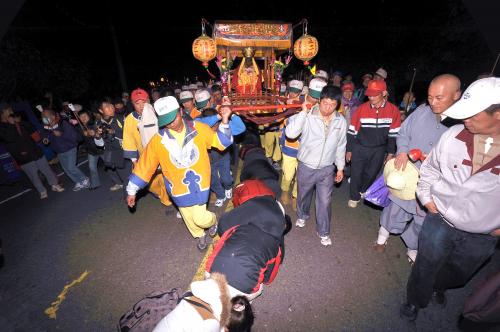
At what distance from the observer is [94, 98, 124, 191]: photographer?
5234mm

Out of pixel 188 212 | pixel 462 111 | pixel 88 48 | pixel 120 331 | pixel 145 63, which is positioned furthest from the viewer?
pixel 145 63

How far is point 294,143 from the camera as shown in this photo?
4570mm

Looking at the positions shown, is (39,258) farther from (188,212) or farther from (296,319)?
(296,319)

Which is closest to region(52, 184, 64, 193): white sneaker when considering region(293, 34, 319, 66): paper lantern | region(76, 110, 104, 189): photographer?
region(76, 110, 104, 189): photographer

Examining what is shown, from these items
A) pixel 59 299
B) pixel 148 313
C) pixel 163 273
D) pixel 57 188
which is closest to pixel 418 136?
pixel 148 313

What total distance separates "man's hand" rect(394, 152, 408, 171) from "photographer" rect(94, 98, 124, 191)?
16.3 ft

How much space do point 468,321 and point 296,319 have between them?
6.10 feet

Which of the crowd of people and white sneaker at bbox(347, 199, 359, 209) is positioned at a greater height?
the crowd of people

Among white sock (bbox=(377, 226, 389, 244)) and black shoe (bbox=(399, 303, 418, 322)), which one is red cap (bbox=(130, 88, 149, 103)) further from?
black shoe (bbox=(399, 303, 418, 322))

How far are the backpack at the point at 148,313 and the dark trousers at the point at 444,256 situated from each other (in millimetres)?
2607

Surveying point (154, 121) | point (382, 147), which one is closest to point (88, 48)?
point (154, 121)

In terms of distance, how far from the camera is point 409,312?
Answer: 2918 millimetres

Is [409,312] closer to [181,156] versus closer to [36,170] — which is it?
[181,156]

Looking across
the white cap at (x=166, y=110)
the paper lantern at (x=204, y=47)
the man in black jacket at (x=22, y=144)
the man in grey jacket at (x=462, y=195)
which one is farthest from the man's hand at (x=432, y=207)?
the man in black jacket at (x=22, y=144)
